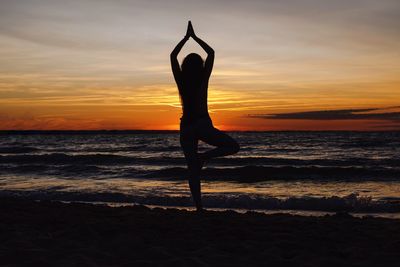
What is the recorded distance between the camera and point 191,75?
5.20 m

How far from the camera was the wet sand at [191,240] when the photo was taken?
4.02 m

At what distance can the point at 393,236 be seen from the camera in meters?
5.05

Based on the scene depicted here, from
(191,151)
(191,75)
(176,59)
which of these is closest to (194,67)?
(191,75)

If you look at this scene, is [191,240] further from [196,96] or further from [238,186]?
[238,186]

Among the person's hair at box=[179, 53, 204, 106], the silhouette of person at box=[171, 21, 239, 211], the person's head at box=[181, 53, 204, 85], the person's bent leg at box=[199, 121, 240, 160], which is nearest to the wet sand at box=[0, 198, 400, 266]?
the person's bent leg at box=[199, 121, 240, 160]

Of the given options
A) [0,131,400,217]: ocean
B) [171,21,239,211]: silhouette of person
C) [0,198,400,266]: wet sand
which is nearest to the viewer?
[0,198,400,266]: wet sand

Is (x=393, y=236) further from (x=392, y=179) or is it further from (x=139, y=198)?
(x=392, y=179)

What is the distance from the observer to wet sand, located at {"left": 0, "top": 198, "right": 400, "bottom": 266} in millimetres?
4020

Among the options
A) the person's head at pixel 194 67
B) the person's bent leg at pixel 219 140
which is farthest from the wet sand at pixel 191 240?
the person's head at pixel 194 67

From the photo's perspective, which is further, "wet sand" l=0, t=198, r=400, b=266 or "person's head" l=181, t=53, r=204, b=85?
"person's head" l=181, t=53, r=204, b=85

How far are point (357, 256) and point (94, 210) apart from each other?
4170mm

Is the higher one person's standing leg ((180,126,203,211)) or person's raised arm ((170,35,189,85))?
person's raised arm ((170,35,189,85))

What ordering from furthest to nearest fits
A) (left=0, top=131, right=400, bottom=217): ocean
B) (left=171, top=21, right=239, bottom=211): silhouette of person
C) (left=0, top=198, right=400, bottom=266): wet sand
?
(left=0, top=131, right=400, bottom=217): ocean
(left=171, top=21, right=239, bottom=211): silhouette of person
(left=0, top=198, right=400, bottom=266): wet sand

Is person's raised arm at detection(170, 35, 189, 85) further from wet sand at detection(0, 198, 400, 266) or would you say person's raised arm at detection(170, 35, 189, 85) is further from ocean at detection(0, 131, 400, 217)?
ocean at detection(0, 131, 400, 217)
